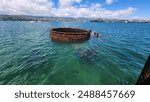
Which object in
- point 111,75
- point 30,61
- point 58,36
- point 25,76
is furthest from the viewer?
point 58,36

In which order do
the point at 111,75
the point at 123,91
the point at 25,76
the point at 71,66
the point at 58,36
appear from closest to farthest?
the point at 123,91
the point at 25,76
the point at 111,75
the point at 71,66
the point at 58,36

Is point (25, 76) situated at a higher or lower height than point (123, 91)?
lower

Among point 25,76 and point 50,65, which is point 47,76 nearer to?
point 25,76

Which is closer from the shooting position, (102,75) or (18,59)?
(102,75)

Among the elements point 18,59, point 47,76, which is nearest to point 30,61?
point 18,59

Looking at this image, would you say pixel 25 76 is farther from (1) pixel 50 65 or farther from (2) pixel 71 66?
(2) pixel 71 66

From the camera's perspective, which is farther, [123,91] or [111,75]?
[111,75]

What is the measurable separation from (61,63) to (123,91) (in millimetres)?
12440

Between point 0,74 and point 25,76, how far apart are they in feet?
8.81

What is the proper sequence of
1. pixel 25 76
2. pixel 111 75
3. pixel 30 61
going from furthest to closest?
pixel 30 61, pixel 111 75, pixel 25 76

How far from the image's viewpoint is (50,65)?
61.7ft

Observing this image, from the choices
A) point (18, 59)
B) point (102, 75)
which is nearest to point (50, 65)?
point (18, 59)

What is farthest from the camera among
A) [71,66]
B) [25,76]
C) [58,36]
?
[58,36]

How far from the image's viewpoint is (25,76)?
15484mm
